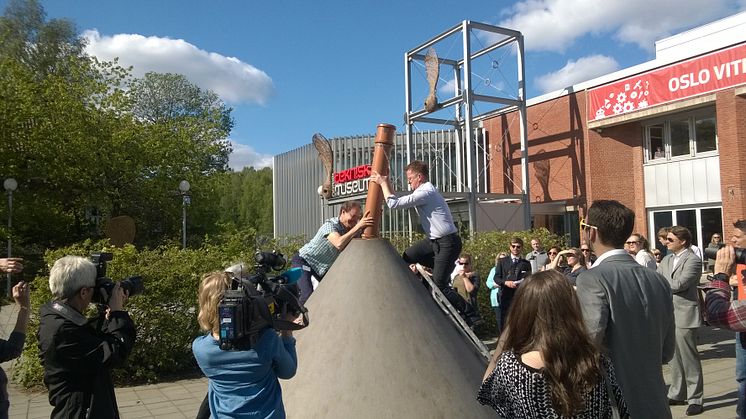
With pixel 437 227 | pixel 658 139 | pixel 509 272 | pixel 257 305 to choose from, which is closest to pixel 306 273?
pixel 437 227

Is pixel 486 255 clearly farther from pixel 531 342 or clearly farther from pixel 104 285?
pixel 531 342

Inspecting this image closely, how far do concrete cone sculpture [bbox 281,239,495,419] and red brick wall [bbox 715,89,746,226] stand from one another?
20.4 metres

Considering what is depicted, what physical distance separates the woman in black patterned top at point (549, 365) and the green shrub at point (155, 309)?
21.8 feet

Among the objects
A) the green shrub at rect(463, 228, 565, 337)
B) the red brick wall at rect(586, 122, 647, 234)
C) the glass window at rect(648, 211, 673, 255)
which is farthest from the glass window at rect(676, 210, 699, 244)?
the green shrub at rect(463, 228, 565, 337)

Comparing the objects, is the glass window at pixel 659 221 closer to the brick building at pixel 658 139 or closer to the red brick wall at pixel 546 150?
the brick building at pixel 658 139

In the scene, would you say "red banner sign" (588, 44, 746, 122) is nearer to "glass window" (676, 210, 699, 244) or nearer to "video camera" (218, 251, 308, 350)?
"glass window" (676, 210, 699, 244)

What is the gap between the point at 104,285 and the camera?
3316 millimetres

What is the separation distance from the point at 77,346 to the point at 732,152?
2243 centimetres

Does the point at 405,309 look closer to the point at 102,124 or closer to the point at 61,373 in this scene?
the point at 61,373

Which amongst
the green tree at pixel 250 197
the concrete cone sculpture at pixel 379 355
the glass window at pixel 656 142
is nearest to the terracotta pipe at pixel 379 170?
the concrete cone sculpture at pixel 379 355

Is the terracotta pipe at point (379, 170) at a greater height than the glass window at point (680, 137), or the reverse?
the glass window at point (680, 137)

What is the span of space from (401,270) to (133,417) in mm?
4348

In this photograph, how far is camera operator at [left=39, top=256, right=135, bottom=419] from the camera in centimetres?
306

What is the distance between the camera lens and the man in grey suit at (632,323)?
282cm
